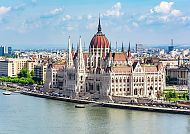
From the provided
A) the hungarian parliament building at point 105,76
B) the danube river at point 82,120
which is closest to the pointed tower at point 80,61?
the hungarian parliament building at point 105,76

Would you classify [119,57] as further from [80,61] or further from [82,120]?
[82,120]

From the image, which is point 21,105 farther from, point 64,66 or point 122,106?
point 64,66

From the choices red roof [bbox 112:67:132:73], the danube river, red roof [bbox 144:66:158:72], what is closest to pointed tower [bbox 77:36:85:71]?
red roof [bbox 112:67:132:73]

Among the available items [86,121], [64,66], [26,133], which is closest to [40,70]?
[64,66]

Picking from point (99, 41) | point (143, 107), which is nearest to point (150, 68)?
point (99, 41)

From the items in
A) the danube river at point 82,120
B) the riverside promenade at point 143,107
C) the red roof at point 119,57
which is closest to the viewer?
the danube river at point 82,120

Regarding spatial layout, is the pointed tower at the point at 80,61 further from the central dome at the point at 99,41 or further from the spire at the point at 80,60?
the central dome at the point at 99,41

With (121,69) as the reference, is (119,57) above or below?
above
